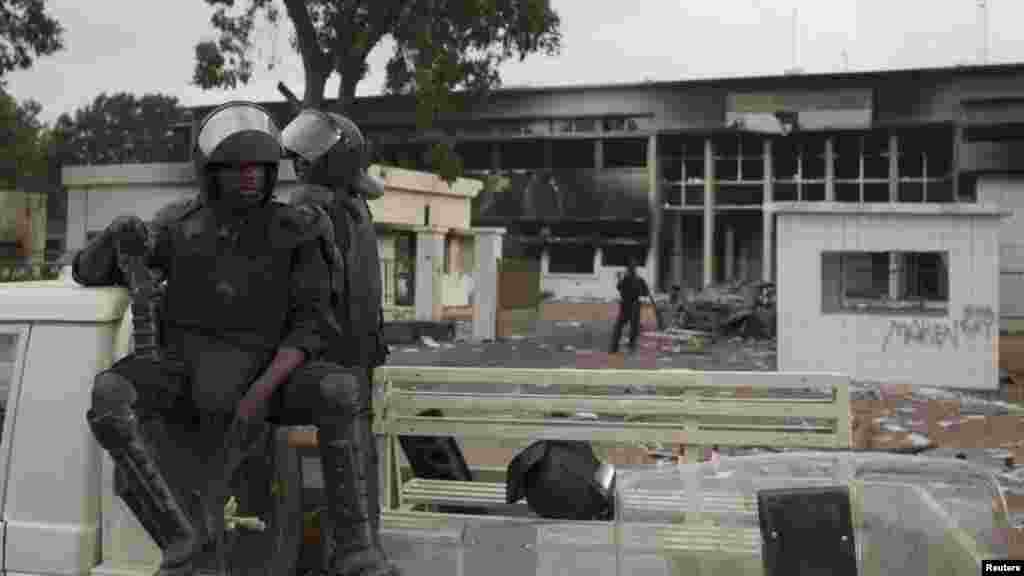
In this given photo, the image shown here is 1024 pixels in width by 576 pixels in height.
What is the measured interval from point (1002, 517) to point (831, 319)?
42.1 feet

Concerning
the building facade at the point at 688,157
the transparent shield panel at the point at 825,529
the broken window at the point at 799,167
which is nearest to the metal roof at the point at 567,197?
the building facade at the point at 688,157

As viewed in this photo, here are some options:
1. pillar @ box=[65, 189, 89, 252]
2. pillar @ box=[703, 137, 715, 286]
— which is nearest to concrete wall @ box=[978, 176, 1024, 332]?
pillar @ box=[703, 137, 715, 286]

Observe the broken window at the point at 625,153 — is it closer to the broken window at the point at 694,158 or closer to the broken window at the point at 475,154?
the broken window at the point at 694,158

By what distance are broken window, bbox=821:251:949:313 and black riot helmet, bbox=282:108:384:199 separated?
12357mm

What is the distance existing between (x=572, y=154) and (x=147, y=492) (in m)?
45.1

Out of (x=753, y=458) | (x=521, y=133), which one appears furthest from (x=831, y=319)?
(x=521, y=133)

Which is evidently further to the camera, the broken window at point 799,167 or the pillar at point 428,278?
the broken window at point 799,167

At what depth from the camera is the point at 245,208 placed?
94.4 inches

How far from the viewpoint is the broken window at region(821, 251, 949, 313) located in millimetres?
14281

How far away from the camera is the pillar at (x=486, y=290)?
21.0m

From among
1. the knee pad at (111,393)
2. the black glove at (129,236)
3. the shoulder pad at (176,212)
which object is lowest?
the knee pad at (111,393)

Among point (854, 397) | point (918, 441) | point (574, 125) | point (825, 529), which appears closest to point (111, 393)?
point (825, 529)

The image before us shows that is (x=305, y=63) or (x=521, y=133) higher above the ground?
(x=521, y=133)

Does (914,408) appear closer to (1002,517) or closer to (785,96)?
(1002,517)
